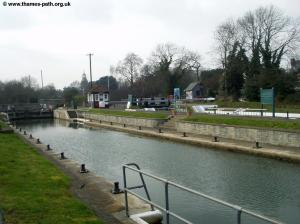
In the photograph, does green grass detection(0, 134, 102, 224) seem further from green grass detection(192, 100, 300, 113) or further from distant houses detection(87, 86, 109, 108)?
distant houses detection(87, 86, 109, 108)

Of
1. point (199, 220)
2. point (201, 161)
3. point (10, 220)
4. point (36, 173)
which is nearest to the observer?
point (10, 220)

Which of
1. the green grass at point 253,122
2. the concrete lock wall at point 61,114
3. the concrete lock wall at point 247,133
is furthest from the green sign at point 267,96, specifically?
the concrete lock wall at point 61,114

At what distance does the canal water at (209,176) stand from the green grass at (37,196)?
9.60 ft

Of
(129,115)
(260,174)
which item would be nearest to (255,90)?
(129,115)

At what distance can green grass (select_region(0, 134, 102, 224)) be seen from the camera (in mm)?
7969

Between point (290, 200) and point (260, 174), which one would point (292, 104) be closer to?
point (260, 174)

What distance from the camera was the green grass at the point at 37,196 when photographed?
7969 mm

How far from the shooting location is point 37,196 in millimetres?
9805

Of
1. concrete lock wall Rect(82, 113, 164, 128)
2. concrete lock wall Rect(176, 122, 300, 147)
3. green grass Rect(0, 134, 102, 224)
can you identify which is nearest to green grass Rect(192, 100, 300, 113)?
concrete lock wall Rect(176, 122, 300, 147)

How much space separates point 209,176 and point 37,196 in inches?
313

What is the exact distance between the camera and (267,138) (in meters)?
21.4

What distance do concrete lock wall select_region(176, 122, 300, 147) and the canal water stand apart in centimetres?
223

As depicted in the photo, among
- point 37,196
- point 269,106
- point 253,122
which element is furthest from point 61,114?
point 37,196

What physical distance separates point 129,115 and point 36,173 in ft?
100
